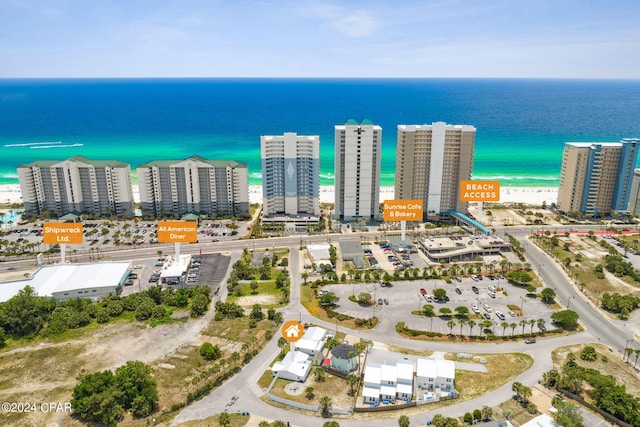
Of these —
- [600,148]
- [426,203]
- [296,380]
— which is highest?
[600,148]

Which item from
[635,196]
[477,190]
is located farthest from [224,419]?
[635,196]

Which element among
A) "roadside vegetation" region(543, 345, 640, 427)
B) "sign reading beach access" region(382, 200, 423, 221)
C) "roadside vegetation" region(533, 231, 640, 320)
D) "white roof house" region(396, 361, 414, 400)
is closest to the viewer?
"roadside vegetation" region(543, 345, 640, 427)

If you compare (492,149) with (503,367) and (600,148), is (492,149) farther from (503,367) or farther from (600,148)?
(503,367)

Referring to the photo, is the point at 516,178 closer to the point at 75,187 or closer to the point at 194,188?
the point at 194,188

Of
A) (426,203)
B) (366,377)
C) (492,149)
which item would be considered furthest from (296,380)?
(492,149)

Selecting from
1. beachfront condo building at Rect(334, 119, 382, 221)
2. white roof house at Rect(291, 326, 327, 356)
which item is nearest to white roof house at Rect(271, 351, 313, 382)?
white roof house at Rect(291, 326, 327, 356)

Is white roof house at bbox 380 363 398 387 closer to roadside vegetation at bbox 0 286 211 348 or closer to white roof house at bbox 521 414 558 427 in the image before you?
white roof house at bbox 521 414 558 427
